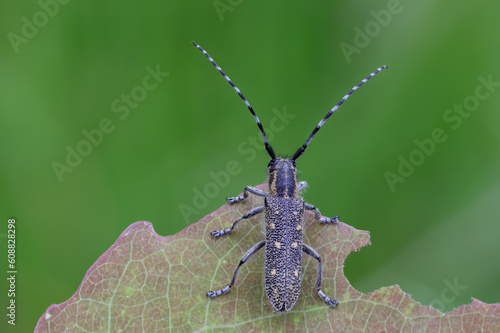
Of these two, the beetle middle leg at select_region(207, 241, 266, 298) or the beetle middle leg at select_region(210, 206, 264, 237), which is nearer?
the beetle middle leg at select_region(207, 241, 266, 298)

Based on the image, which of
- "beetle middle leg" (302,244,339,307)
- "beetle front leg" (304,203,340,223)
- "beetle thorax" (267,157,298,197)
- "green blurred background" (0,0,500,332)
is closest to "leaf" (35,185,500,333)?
"beetle middle leg" (302,244,339,307)

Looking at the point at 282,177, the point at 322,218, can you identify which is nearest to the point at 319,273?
the point at 322,218

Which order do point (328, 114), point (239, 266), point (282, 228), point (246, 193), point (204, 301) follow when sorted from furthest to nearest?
point (328, 114) → point (282, 228) → point (246, 193) → point (239, 266) → point (204, 301)

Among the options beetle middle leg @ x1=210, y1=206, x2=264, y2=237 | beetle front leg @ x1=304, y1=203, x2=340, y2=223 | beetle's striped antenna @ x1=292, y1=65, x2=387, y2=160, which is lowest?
beetle front leg @ x1=304, y1=203, x2=340, y2=223

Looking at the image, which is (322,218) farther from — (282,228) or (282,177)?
(282,177)

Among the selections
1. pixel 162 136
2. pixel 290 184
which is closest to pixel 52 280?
pixel 162 136

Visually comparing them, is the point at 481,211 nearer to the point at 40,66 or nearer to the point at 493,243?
the point at 493,243

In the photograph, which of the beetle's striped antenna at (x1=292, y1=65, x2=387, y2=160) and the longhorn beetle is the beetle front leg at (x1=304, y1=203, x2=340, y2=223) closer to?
the longhorn beetle

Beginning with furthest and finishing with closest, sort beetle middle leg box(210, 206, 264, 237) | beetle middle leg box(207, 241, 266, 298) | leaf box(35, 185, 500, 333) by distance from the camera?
1. beetle middle leg box(210, 206, 264, 237)
2. beetle middle leg box(207, 241, 266, 298)
3. leaf box(35, 185, 500, 333)
